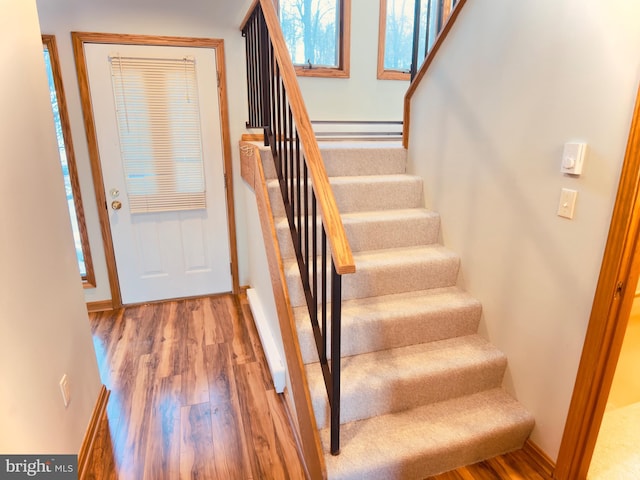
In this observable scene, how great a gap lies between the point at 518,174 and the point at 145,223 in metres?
2.73

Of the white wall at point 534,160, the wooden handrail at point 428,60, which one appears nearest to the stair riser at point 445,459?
the white wall at point 534,160

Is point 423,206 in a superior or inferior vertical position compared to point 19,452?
superior

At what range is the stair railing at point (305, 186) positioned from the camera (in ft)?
4.56

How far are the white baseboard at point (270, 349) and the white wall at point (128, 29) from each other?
3.23 feet

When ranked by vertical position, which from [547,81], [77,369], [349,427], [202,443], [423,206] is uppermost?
[547,81]

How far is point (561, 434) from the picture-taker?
1.66 meters

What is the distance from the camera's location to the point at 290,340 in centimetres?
186

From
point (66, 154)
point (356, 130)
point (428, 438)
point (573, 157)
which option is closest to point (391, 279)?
point (428, 438)

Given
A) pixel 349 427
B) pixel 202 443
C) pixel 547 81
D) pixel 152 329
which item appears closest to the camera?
pixel 547 81

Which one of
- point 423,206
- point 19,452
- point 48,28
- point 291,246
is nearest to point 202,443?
point 19,452

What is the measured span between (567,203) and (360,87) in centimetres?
250

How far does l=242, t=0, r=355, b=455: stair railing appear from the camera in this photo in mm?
1389

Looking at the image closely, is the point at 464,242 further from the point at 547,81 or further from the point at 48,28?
the point at 48,28
